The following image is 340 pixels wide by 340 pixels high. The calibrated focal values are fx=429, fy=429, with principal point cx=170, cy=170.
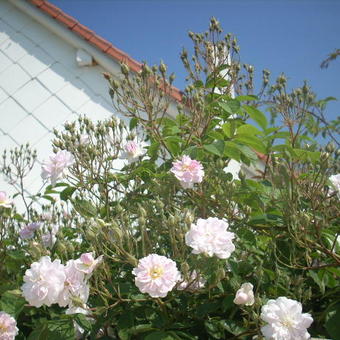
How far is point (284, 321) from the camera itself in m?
1.17

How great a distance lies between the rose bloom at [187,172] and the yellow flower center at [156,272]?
403mm

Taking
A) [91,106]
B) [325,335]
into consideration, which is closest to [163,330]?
[325,335]

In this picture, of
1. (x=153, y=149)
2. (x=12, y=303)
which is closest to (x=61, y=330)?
(x=12, y=303)

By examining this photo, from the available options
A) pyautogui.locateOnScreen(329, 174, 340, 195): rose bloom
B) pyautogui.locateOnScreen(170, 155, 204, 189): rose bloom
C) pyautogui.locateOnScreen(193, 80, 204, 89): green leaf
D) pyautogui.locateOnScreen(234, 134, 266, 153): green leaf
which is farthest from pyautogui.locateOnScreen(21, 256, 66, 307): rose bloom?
pyautogui.locateOnScreen(193, 80, 204, 89): green leaf

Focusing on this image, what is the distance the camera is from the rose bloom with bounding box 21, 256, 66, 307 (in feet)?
4.05

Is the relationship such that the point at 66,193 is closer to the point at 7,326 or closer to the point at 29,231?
the point at 29,231

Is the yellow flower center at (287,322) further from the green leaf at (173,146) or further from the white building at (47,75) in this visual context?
the white building at (47,75)

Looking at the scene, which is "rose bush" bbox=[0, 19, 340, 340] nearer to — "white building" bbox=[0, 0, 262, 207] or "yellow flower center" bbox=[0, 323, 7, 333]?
"yellow flower center" bbox=[0, 323, 7, 333]

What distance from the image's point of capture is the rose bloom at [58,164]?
1817 mm

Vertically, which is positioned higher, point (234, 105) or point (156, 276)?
point (234, 105)

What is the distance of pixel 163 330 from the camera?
4.19 feet

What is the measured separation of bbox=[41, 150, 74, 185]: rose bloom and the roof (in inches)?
83.6

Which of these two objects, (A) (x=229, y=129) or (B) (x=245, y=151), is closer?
(B) (x=245, y=151)

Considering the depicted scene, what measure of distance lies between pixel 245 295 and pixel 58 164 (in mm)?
975
